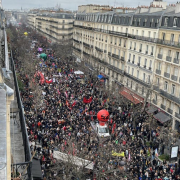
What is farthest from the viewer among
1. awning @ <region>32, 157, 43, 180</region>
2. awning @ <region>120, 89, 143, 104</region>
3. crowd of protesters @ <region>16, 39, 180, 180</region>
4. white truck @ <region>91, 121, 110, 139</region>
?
awning @ <region>120, 89, 143, 104</region>

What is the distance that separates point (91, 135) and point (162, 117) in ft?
34.3

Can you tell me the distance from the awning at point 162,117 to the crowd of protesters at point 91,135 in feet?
4.64

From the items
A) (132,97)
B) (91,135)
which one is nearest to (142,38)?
(132,97)

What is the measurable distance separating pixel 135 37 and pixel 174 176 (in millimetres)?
24505

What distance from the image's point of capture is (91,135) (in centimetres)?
2320

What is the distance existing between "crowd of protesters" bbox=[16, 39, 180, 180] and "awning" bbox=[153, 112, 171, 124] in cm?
141

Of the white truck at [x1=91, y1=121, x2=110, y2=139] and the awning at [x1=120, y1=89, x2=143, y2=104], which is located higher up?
the awning at [x1=120, y1=89, x2=143, y2=104]

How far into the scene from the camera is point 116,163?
1877cm

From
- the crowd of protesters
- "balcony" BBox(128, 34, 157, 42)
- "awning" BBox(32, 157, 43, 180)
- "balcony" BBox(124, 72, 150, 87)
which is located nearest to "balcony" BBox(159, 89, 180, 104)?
"balcony" BBox(124, 72, 150, 87)

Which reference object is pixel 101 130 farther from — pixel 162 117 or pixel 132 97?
pixel 132 97

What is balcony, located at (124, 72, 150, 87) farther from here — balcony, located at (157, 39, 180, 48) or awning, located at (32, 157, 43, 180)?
awning, located at (32, 157, 43, 180)

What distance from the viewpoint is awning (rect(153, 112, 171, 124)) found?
29325 mm

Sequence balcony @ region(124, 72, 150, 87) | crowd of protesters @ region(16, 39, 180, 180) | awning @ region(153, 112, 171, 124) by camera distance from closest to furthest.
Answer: crowd of protesters @ region(16, 39, 180, 180) → awning @ region(153, 112, 171, 124) → balcony @ region(124, 72, 150, 87)

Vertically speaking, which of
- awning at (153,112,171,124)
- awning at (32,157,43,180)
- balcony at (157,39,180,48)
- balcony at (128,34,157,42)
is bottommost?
awning at (153,112,171,124)
